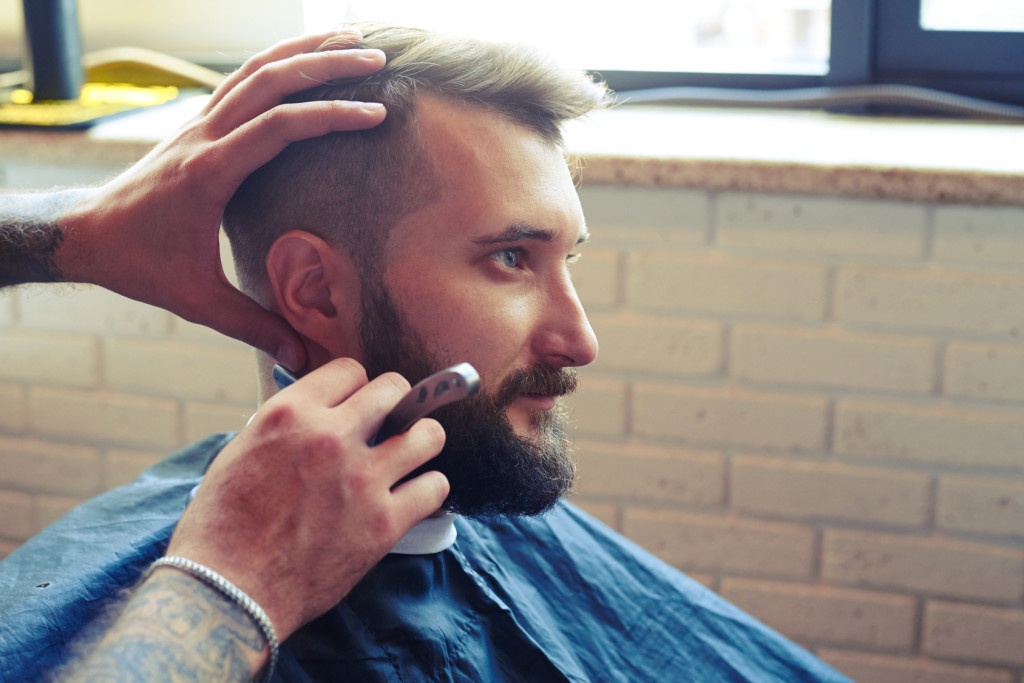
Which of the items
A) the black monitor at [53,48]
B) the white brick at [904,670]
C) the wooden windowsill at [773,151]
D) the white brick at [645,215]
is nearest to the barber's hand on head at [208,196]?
the wooden windowsill at [773,151]

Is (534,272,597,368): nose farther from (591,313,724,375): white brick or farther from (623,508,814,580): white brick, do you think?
(623,508,814,580): white brick

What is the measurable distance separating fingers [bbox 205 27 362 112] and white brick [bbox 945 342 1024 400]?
109cm

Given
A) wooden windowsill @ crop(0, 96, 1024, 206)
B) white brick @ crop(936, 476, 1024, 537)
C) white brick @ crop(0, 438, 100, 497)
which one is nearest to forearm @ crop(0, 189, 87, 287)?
wooden windowsill @ crop(0, 96, 1024, 206)

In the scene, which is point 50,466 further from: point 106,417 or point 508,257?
point 508,257

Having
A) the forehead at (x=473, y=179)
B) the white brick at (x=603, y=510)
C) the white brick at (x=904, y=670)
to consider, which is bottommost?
the white brick at (x=904, y=670)

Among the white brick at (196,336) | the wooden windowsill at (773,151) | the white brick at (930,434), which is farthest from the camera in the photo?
the white brick at (196,336)

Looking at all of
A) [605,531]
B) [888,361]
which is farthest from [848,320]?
[605,531]

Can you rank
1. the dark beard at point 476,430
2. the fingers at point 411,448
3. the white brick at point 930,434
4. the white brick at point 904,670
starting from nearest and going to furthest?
the fingers at point 411,448
the dark beard at point 476,430
the white brick at point 930,434
the white brick at point 904,670

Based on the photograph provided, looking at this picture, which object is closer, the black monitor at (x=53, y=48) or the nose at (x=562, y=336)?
the nose at (x=562, y=336)

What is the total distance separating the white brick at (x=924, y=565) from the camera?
1.76 m

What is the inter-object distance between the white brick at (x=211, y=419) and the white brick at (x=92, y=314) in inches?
6.0

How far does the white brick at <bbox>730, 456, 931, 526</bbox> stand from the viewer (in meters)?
1.76

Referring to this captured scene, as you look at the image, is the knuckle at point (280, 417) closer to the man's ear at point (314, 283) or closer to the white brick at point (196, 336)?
the man's ear at point (314, 283)

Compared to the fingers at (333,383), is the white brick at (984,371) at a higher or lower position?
lower
